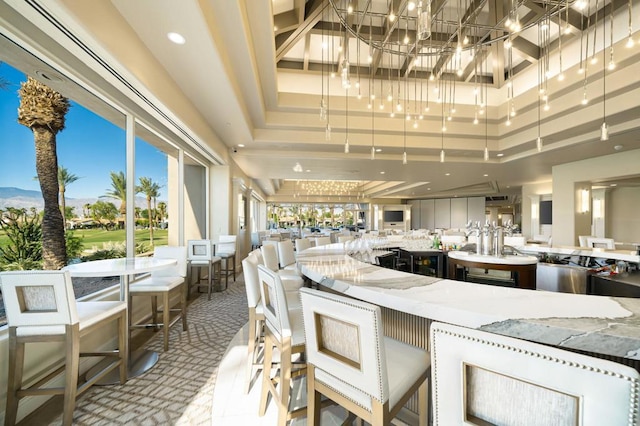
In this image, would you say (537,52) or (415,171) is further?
(415,171)

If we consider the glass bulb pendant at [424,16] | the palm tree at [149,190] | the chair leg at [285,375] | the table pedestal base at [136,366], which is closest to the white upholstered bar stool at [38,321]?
the table pedestal base at [136,366]

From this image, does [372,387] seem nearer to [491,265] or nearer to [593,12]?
[491,265]

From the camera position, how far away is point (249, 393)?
7.07 feet

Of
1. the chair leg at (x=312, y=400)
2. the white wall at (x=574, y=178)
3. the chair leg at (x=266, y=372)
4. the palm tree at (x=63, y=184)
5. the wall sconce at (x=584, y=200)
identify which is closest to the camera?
the chair leg at (x=312, y=400)

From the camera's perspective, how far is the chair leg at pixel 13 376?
5.70 feet

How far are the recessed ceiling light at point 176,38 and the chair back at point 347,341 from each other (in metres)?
2.57

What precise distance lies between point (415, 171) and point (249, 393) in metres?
7.43

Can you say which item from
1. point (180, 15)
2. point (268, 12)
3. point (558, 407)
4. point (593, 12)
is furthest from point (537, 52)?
point (558, 407)

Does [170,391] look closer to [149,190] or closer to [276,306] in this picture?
[276,306]

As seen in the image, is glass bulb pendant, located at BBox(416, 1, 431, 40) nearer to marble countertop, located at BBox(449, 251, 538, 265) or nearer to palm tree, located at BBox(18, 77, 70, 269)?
marble countertop, located at BBox(449, 251, 538, 265)

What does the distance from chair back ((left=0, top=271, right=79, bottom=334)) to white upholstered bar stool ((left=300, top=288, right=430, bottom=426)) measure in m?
1.72

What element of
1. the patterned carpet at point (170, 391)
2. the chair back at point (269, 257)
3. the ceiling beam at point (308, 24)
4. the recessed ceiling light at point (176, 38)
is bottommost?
the patterned carpet at point (170, 391)

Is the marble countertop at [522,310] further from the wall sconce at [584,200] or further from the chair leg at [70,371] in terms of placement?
the wall sconce at [584,200]

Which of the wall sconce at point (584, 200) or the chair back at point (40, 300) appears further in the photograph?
the wall sconce at point (584, 200)
